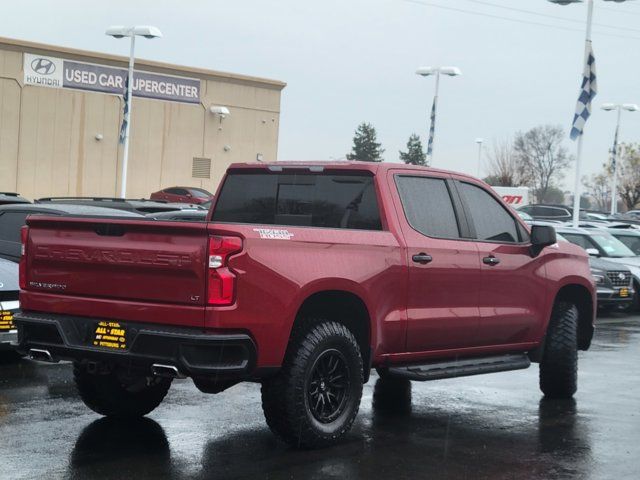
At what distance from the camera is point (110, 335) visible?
696 cm

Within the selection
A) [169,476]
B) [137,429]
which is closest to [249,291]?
[169,476]

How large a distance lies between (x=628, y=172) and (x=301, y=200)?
7613 cm

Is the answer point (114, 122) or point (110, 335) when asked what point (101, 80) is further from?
point (110, 335)

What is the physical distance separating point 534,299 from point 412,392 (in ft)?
4.79

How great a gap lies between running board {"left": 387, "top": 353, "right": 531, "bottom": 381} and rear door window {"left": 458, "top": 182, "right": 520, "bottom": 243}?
990 millimetres

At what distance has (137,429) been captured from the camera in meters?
7.89

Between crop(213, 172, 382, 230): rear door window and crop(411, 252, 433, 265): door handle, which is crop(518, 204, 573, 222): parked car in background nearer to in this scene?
crop(213, 172, 382, 230): rear door window

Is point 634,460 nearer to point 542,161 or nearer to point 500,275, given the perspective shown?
point 500,275

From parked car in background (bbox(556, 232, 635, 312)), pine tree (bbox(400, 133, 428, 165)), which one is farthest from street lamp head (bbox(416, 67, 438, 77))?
pine tree (bbox(400, 133, 428, 165))

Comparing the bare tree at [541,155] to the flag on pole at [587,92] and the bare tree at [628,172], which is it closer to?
the bare tree at [628,172]

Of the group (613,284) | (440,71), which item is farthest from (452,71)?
(613,284)

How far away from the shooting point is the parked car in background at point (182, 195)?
154ft

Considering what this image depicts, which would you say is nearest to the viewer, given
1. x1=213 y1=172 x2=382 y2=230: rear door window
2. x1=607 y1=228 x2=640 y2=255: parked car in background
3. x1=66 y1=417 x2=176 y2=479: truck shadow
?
x1=66 y1=417 x2=176 y2=479: truck shadow

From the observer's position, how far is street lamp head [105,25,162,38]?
34844 mm
